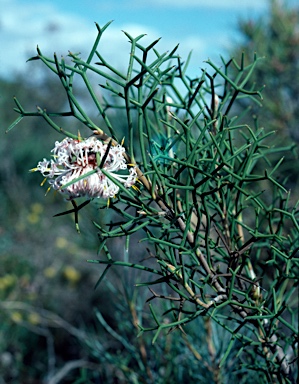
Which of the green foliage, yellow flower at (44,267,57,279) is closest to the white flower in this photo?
the green foliage

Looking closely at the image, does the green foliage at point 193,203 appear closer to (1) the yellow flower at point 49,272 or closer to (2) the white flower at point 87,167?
(2) the white flower at point 87,167

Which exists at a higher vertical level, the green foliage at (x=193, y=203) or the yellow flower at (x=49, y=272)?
the yellow flower at (x=49, y=272)

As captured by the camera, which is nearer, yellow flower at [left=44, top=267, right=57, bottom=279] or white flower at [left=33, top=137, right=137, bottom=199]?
white flower at [left=33, top=137, right=137, bottom=199]

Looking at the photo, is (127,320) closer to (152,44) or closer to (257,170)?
(152,44)

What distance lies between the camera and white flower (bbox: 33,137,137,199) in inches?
15.2

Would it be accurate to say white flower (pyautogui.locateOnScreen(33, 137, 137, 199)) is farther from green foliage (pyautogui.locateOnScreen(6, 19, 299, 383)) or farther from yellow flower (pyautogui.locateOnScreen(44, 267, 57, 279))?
yellow flower (pyautogui.locateOnScreen(44, 267, 57, 279))

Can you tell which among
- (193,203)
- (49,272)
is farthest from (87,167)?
(49,272)

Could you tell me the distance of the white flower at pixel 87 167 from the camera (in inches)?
15.2

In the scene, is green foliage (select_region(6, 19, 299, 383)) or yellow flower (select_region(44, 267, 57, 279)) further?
yellow flower (select_region(44, 267, 57, 279))

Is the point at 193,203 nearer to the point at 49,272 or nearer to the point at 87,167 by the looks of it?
the point at 87,167

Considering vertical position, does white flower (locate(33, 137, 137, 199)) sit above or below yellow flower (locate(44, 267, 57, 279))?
below

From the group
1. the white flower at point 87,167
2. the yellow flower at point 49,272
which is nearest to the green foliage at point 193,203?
A: the white flower at point 87,167

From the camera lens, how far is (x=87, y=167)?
0.39m

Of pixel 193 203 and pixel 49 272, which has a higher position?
pixel 49 272
